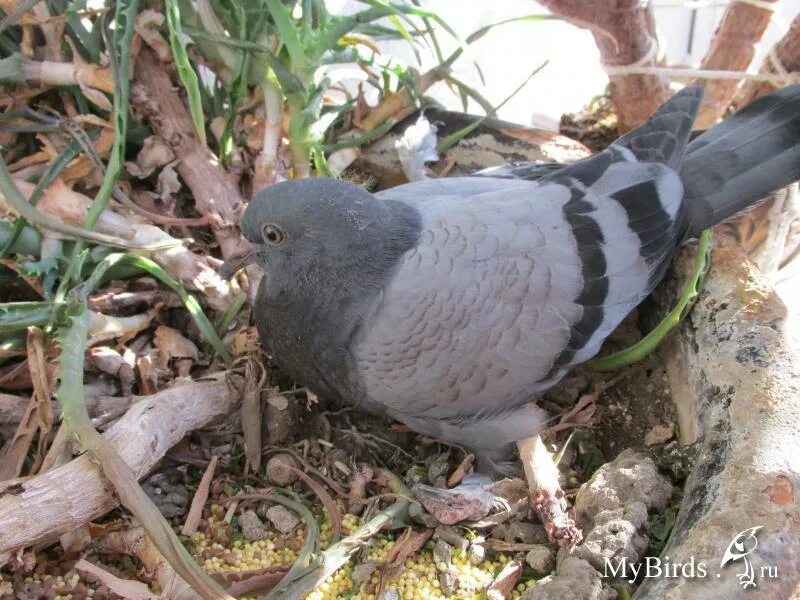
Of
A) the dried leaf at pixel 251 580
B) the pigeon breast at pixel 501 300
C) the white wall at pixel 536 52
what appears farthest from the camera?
the white wall at pixel 536 52

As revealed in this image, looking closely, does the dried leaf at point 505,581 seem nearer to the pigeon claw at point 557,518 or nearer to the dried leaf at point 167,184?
the pigeon claw at point 557,518

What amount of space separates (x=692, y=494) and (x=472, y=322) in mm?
520

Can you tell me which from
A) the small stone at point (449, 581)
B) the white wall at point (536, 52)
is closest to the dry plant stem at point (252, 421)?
the small stone at point (449, 581)

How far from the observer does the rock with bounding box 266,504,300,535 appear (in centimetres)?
149

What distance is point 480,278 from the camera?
4.93ft

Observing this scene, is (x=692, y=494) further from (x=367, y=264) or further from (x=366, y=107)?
(x=366, y=107)

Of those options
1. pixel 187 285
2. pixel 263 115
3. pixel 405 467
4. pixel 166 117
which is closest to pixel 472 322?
pixel 405 467

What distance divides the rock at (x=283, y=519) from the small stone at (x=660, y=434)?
773mm

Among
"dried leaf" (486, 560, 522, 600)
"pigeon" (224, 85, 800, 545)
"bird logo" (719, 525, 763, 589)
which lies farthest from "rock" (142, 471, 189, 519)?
"bird logo" (719, 525, 763, 589)

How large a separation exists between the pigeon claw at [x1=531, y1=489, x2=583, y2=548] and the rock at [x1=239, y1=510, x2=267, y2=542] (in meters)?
0.56

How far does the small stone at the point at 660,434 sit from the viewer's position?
5.13 ft

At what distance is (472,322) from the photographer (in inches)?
58.9

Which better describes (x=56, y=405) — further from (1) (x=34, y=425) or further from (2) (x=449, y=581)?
(2) (x=449, y=581)

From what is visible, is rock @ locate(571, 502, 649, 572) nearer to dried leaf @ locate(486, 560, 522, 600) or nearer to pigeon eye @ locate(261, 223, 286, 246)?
dried leaf @ locate(486, 560, 522, 600)
